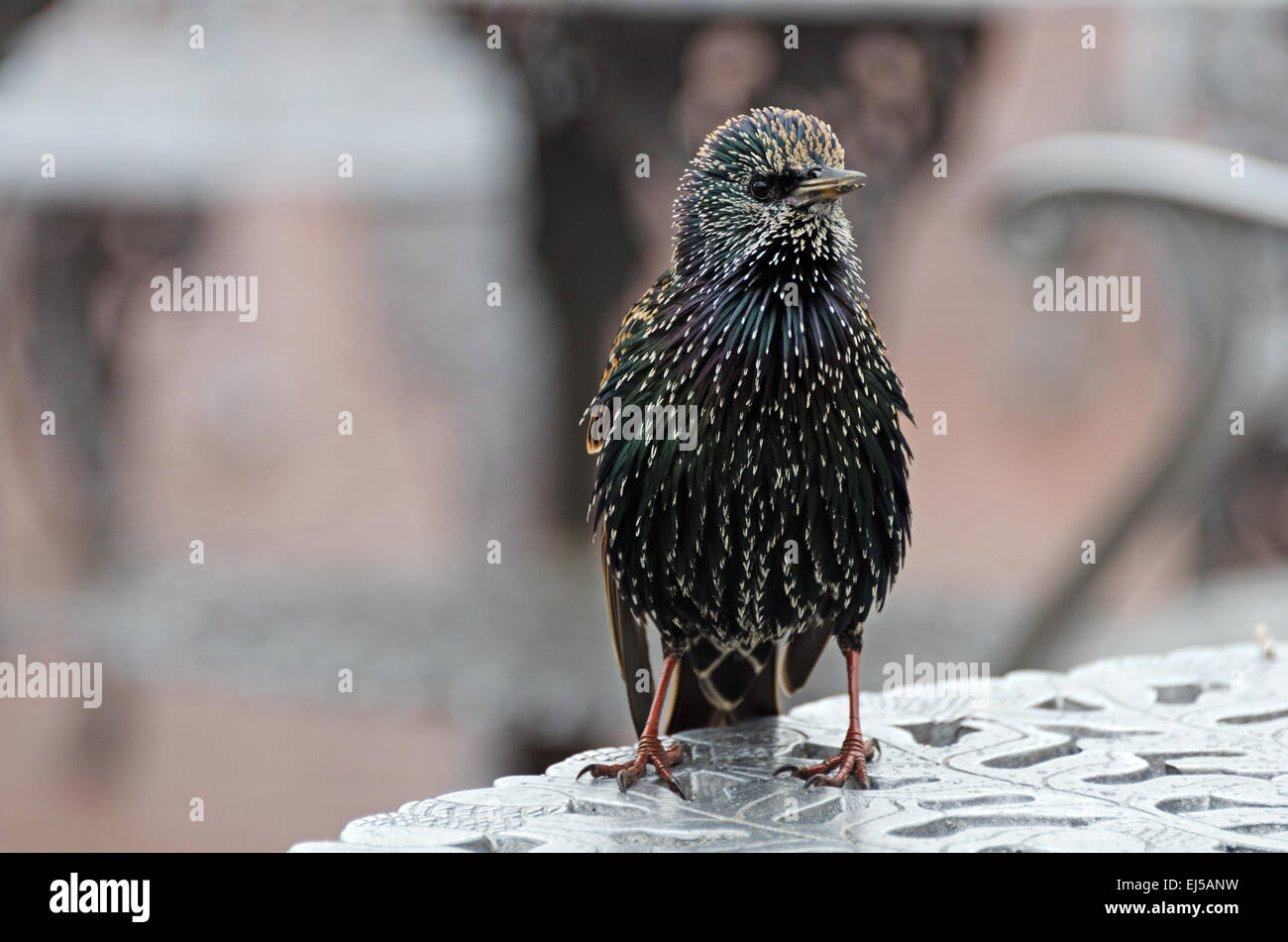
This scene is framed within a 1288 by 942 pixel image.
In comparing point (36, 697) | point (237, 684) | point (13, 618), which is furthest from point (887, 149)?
point (36, 697)

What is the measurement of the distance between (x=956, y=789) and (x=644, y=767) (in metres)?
0.59

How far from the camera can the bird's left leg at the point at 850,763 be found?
8.30ft

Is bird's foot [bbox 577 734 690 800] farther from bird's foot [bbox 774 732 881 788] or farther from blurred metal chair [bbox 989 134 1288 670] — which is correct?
blurred metal chair [bbox 989 134 1288 670]

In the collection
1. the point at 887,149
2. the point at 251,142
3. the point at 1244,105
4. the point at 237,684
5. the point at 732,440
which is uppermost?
the point at 1244,105

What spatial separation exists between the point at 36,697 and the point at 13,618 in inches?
126

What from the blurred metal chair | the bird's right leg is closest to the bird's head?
the bird's right leg

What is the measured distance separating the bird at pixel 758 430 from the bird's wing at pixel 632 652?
0.17 m

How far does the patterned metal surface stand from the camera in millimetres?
2236

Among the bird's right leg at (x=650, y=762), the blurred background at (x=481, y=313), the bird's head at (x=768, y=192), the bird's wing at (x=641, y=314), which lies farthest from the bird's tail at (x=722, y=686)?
the blurred background at (x=481, y=313)

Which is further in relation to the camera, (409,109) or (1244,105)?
(1244,105)

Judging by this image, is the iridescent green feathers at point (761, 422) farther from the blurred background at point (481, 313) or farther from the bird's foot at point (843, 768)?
the blurred background at point (481, 313)

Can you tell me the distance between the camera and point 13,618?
570cm

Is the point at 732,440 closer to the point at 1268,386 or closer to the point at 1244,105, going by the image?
the point at 1268,386

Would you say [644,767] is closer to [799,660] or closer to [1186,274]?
[799,660]
